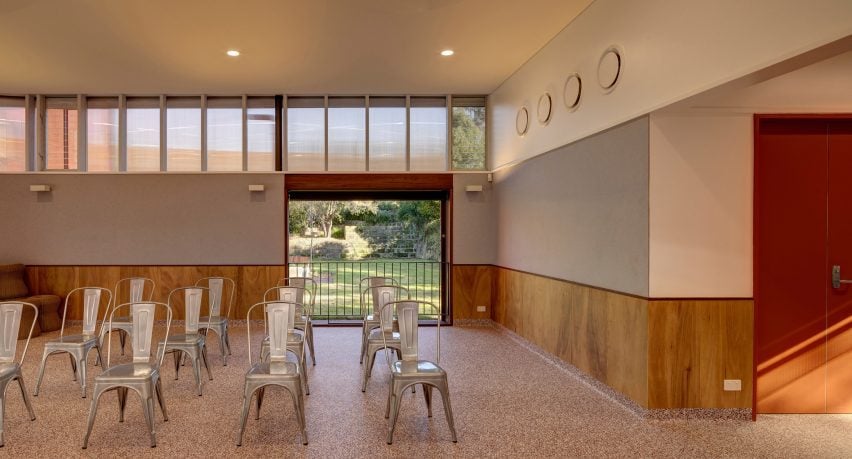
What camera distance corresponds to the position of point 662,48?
3.60m

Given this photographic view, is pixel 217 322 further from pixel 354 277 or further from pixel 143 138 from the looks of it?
pixel 143 138

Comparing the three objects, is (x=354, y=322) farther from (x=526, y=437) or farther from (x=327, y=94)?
(x=526, y=437)

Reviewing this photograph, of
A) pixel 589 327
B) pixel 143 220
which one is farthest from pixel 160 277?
pixel 589 327

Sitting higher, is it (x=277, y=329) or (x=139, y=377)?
(x=277, y=329)

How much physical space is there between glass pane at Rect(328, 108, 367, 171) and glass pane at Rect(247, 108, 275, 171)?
0.94 m

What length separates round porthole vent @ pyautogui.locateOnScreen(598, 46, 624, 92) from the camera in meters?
4.15

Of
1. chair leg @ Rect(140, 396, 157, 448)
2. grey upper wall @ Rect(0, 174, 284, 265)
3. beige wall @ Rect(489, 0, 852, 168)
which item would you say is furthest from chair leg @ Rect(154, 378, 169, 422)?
beige wall @ Rect(489, 0, 852, 168)

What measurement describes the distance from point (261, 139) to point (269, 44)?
2.57 m

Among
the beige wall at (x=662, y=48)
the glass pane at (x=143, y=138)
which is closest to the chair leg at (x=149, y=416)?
the beige wall at (x=662, y=48)

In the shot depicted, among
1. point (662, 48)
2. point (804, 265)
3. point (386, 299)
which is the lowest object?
point (386, 299)

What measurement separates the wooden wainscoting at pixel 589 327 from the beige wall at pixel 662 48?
1.59m

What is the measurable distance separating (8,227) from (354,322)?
565 centimetres

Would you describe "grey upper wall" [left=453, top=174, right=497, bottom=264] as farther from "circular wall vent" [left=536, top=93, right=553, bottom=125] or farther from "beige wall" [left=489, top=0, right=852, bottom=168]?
"circular wall vent" [left=536, top=93, right=553, bottom=125]

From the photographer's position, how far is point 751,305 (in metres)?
3.84
